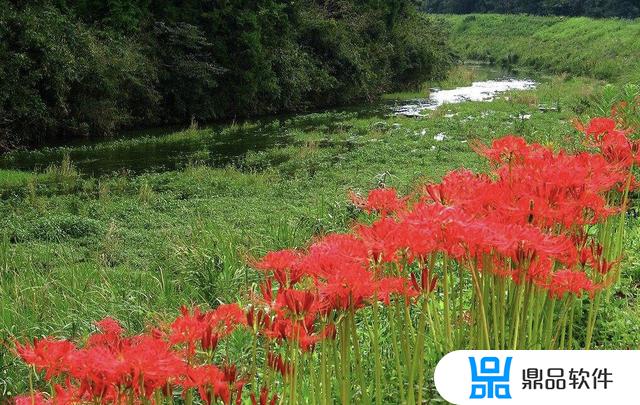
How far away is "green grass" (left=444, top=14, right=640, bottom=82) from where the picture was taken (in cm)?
3969

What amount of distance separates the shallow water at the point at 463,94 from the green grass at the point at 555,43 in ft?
14.0

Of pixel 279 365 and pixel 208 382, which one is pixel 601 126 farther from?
pixel 208 382

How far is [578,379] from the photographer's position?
1943 mm

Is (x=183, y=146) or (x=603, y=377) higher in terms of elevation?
(x=603, y=377)

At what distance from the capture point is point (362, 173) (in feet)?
45.1

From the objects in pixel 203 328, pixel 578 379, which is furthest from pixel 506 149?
pixel 203 328

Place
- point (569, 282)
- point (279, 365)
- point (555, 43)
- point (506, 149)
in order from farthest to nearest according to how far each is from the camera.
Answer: point (555, 43)
point (506, 149)
point (569, 282)
point (279, 365)

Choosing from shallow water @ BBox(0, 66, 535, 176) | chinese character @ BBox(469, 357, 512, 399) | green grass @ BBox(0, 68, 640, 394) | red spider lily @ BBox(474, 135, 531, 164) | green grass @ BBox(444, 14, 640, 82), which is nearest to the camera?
chinese character @ BBox(469, 357, 512, 399)

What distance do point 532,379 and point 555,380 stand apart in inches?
2.7

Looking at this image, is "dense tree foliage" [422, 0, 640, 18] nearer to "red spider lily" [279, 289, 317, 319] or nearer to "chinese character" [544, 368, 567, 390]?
"chinese character" [544, 368, 567, 390]

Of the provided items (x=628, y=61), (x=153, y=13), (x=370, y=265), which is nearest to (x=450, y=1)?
(x=628, y=61)

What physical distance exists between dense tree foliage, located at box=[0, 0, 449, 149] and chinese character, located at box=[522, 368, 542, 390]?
16.6 meters

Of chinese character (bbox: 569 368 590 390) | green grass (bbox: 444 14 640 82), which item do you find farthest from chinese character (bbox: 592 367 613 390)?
green grass (bbox: 444 14 640 82)

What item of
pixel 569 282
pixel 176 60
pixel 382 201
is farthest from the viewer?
pixel 176 60
